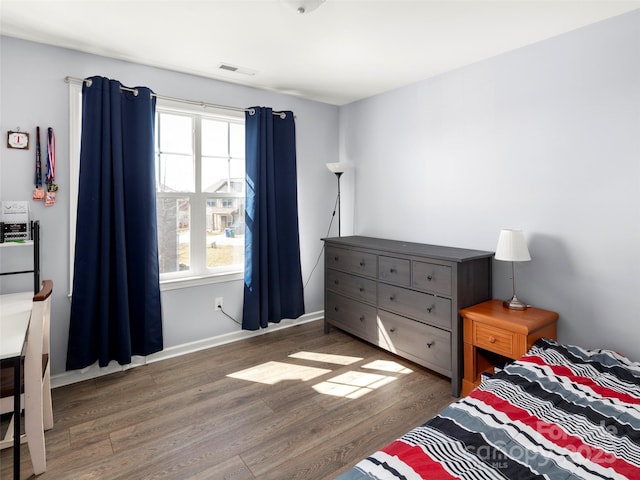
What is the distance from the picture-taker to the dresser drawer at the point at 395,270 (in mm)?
2842

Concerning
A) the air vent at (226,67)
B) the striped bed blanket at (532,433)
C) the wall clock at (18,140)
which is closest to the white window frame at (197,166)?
the wall clock at (18,140)

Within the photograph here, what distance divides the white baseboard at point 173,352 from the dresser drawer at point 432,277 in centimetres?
163

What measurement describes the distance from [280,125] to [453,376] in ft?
8.90

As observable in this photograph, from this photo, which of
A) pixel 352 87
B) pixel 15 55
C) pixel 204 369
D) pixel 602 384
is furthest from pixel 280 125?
pixel 602 384

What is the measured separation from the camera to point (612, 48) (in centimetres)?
219

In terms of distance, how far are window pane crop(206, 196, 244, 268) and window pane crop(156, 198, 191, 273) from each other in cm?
21

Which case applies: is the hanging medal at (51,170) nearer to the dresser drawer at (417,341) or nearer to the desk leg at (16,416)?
the desk leg at (16,416)

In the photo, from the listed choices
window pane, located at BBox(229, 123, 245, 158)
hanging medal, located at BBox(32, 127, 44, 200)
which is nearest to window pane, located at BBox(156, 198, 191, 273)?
window pane, located at BBox(229, 123, 245, 158)

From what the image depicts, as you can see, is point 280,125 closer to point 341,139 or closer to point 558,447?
point 341,139

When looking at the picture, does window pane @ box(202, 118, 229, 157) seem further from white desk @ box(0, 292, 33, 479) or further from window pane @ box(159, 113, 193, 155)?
white desk @ box(0, 292, 33, 479)

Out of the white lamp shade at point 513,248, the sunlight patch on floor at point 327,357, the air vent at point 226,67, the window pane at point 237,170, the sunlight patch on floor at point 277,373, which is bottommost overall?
the sunlight patch on floor at point 277,373

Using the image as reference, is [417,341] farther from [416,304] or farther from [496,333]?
[496,333]

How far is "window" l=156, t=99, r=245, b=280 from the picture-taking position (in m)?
3.15

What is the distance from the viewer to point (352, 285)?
338cm
